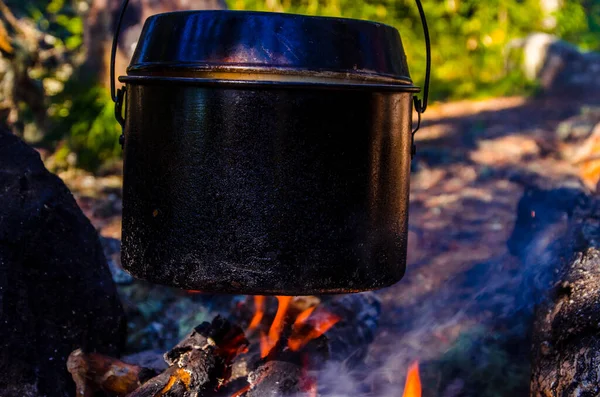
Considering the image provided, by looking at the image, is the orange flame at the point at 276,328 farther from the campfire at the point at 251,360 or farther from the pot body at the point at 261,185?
the pot body at the point at 261,185

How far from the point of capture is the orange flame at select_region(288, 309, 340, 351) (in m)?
2.90

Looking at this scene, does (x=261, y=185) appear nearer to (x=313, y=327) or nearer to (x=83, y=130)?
(x=313, y=327)

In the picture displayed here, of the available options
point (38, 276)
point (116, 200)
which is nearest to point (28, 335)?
point (38, 276)

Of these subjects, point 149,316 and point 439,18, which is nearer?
point 149,316

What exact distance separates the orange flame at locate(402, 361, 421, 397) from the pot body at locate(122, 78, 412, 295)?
0.64 meters

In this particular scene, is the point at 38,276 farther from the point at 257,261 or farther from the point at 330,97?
the point at 330,97

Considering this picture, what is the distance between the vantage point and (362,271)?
2.24 meters

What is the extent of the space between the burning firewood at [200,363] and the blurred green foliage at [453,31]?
Result: 742cm

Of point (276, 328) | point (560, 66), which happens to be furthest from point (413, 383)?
point (560, 66)

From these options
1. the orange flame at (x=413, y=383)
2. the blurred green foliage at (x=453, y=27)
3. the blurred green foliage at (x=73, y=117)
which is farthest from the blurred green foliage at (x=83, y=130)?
the orange flame at (x=413, y=383)

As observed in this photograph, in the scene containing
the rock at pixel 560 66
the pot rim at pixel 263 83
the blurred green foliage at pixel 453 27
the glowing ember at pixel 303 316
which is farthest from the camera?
the rock at pixel 560 66

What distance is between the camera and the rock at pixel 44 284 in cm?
258

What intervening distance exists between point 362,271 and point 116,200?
3.60 meters

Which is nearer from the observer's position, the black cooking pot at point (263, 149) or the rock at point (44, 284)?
the black cooking pot at point (263, 149)
